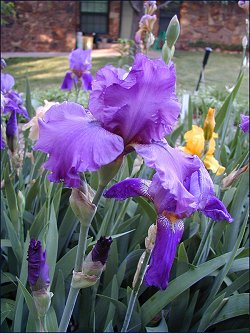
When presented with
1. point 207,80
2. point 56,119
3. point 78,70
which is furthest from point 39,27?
point 56,119

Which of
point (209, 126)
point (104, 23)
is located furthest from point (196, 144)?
point (104, 23)

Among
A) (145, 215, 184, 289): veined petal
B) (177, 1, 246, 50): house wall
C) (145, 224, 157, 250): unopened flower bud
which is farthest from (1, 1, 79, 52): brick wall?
(145, 215, 184, 289): veined petal

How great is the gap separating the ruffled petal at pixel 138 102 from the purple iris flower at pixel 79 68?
1653 millimetres

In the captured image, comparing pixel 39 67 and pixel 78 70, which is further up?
pixel 78 70

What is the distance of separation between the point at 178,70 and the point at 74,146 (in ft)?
27.1

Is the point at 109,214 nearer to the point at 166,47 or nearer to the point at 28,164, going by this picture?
the point at 166,47

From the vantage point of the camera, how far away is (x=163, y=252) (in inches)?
23.1

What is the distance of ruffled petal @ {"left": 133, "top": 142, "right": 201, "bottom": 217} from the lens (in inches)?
21.5

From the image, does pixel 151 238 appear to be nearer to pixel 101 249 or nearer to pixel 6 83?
pixel 101 249

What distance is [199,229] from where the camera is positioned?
1.39m

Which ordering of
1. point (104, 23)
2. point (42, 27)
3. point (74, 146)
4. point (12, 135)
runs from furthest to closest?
1. point (104, 23)
2. point (42, 27)
3. point (12, 135)
4. point (74, 146)

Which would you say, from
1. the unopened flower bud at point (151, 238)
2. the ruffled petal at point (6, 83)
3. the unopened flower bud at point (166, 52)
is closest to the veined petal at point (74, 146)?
the unopened flower bud at point (151, 238)

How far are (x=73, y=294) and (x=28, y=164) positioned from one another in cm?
135

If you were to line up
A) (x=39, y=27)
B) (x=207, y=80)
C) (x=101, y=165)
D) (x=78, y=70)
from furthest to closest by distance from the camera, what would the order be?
(x=39, y=27) → (x=207, y=80) → (x=78, y=70) → (x=101, y=165)
